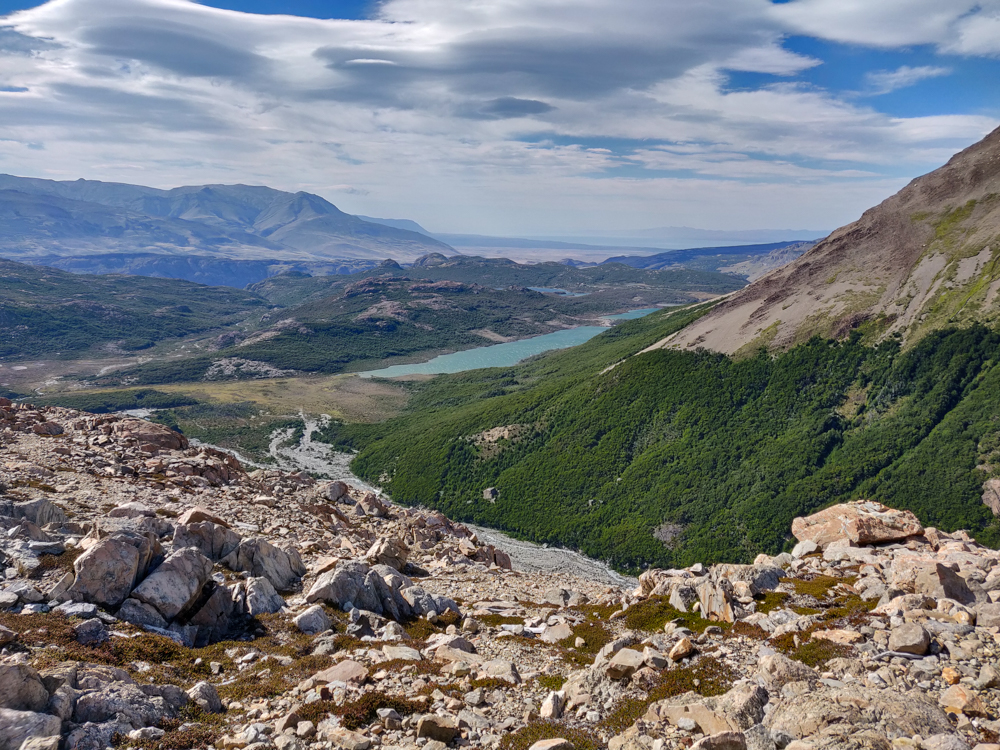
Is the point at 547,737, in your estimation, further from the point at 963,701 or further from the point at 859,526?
the point at 859,526

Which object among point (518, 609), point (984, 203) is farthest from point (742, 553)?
point (984, 203)

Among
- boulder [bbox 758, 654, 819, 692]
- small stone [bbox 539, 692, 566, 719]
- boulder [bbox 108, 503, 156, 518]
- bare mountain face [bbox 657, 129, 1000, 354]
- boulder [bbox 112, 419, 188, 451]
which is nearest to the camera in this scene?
small stone [bbox 539, 692, 566, 719]

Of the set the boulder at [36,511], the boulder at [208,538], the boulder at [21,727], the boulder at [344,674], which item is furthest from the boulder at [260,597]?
the boulder at [21,727]

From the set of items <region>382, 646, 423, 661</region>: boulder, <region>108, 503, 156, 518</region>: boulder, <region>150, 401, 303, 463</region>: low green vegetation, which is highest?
<region>108, 503, 156, 518</region>: boulder

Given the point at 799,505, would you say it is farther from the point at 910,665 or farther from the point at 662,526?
the point at 910,665

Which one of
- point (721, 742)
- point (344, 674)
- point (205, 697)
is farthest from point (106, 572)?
point (721, 742)

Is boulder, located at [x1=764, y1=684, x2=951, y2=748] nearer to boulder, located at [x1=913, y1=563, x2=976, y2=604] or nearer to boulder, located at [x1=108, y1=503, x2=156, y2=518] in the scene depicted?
boulder, located at [x1=913, y1=563, x2=976, y2=604]

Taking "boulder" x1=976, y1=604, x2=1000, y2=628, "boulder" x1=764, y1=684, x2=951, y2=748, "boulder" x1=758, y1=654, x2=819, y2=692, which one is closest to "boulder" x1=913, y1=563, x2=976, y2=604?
"boulder" x1=976, y1=604, x2=1000, y2=628
